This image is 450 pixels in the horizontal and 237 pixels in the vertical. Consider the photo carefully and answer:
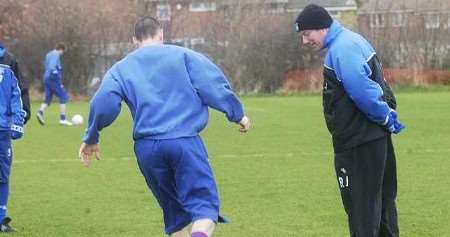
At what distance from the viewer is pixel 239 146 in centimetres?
1639

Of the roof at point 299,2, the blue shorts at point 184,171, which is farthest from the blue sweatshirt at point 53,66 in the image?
the roof at point 299,2

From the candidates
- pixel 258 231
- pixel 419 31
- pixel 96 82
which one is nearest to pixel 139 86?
pixel 258 231

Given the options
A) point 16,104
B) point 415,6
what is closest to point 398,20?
point 415,6

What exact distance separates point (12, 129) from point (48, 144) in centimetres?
912

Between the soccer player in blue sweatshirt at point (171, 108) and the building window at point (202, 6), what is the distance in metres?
43.3

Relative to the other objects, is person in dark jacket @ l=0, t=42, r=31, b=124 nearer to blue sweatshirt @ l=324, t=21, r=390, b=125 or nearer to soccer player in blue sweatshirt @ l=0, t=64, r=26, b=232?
soccer player in blue sweatshirt @ l=0, t=64, r=26, b=232

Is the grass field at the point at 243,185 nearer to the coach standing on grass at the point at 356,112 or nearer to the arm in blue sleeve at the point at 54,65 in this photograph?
the coach standing on grass at the point at 356,112

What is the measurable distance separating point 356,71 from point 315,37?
0.44m

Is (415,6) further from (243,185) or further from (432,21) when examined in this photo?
(243,185)

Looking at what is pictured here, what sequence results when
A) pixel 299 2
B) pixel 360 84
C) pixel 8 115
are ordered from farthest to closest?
1. pixel 299 2
2. pixel 8 115
3. pixel 360 84

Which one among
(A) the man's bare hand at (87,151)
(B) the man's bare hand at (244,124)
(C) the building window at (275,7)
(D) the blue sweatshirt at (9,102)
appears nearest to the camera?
(B) the man's bare hand at (244,124)

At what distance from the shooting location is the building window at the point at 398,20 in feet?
137

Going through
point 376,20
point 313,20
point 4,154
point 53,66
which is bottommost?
point 376,20

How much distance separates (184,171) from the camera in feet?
20.1
